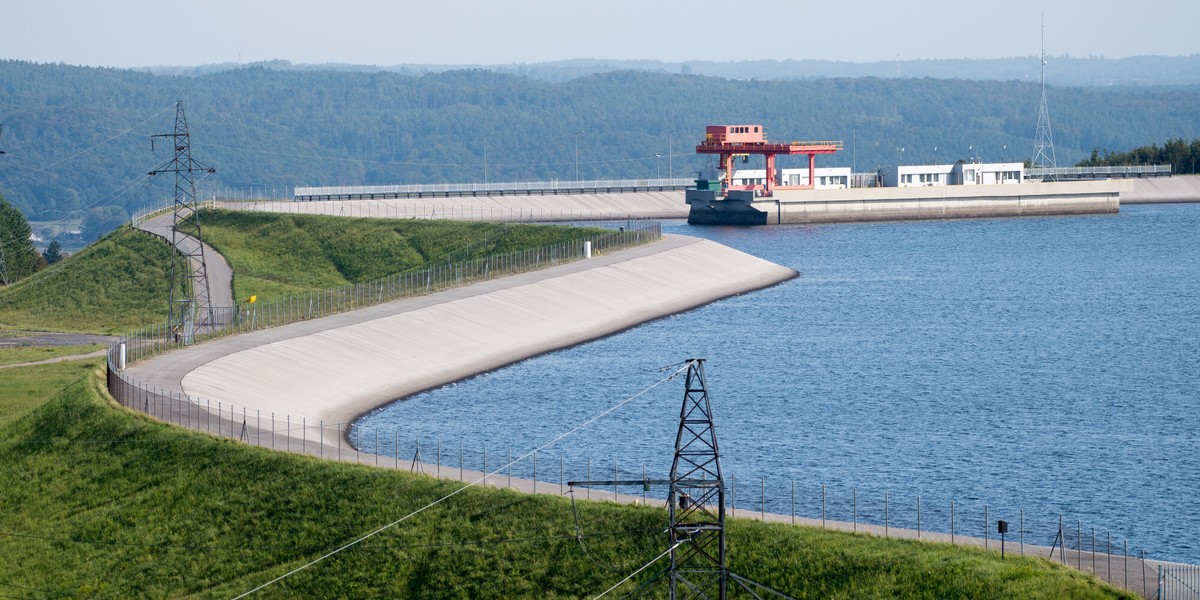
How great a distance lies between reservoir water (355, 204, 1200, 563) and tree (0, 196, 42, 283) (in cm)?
8579

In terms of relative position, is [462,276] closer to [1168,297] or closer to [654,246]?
[654,246]

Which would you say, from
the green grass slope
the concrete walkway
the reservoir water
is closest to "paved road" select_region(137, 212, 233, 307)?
the green grass slope

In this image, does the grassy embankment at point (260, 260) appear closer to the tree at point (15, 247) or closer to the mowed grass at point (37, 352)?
the mowed grass at point (37, 352)

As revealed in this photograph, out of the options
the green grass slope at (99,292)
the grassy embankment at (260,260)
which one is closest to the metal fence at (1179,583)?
the green grass slope at (99,292)

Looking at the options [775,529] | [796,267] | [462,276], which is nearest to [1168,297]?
[796,267]

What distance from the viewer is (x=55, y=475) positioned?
56281 millimetres

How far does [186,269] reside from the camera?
124 m

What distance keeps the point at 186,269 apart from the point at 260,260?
17406 millimetres

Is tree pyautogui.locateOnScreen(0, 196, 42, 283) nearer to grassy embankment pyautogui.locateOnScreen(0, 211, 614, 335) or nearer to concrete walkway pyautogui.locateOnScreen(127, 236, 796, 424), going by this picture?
grassy embankment pyautogui.locateOnScreen(0, 211, 614, 335)

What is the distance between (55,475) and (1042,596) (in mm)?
34628

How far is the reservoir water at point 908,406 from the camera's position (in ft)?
172

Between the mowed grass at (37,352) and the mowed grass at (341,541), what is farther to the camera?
the mowed grass at (37,352)

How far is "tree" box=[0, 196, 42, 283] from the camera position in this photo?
168250 mm

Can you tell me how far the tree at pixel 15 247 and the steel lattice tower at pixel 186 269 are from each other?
712 inches
